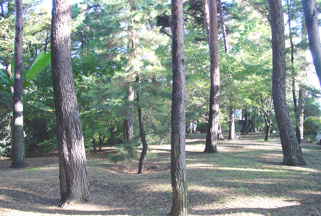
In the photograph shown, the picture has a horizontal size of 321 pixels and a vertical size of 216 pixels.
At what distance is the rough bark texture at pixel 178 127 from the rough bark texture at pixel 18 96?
814cm

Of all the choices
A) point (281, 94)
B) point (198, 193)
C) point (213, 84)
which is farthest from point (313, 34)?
point (213, 84)

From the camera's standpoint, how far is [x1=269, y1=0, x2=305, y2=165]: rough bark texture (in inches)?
377

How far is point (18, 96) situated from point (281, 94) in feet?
33.5

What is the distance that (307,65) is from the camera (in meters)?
13.6

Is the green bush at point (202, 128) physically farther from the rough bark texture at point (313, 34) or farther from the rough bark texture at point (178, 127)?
the rough bark texture at point (178, 127)

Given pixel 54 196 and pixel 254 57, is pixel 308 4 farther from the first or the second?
pixel 254 57

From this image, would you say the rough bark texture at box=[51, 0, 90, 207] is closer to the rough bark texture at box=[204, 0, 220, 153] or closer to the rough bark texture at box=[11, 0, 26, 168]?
the rough bark texture at box=[11, 0, 26, 168]

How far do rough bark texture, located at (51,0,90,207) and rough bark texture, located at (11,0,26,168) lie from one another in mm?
5709

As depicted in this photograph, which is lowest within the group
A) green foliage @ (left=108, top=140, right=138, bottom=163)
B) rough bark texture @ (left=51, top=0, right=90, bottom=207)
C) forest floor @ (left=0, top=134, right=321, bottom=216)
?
forest floor @ (left=0, top=134, right=321, bottom=216)

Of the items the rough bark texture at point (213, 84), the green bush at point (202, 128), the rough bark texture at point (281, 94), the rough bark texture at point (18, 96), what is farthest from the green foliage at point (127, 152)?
the green bush at point (202, 128)

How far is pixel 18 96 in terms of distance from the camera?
36.8 feet

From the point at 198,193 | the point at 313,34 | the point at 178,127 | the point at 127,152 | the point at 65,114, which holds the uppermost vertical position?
the point at 313,34

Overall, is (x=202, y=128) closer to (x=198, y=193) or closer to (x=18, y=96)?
(x=18, y=96)

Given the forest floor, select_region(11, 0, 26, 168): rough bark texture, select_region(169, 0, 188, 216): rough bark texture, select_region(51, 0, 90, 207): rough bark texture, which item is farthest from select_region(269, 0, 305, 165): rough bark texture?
select_region(11, 0, 26, 168): rough bark texture
